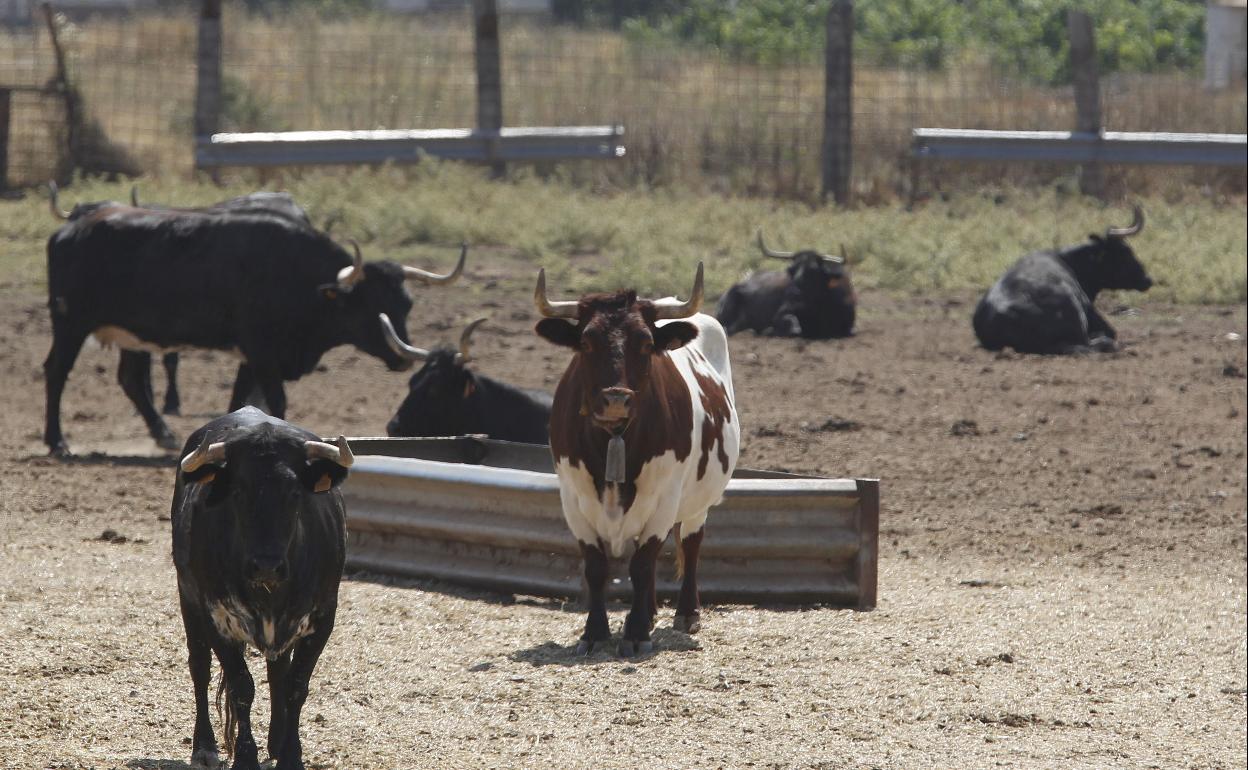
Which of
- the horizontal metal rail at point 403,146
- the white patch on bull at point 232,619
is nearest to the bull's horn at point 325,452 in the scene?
the white patch on bull at point 232,619

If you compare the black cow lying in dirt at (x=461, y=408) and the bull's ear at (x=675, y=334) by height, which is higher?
the bull's ear at (x=675, y=334)

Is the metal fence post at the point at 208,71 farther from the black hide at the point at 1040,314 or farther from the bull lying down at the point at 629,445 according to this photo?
the bull lying down at the point at 629,445

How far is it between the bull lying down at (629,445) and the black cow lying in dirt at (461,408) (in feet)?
9.25

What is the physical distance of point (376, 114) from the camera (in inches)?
1011

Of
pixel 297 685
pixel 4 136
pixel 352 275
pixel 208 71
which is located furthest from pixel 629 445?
pixel 4 136

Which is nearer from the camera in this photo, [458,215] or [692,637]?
[692,637]

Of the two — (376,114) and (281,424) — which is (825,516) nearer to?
(281,424)

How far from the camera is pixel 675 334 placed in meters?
8.20

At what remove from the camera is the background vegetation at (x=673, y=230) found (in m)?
19.0

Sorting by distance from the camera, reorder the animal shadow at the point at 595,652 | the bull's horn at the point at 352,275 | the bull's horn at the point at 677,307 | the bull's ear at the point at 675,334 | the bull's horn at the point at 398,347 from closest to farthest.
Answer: the animal shadow at the point at 595,652, the bull's ear at the point at 675,334, the bull's horn at the point at 677,307, the bull's horn at the point at 398,347, the bull's horn at the point at 352,275

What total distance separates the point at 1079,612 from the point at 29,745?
5.03 meters

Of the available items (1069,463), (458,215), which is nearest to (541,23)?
(458,215)

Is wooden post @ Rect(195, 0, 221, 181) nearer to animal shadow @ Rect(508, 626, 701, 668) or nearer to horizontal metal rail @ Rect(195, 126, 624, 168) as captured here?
horizontal metal rail @ Rect(195, 126, 624, 168)

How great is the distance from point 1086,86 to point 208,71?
10.4m
